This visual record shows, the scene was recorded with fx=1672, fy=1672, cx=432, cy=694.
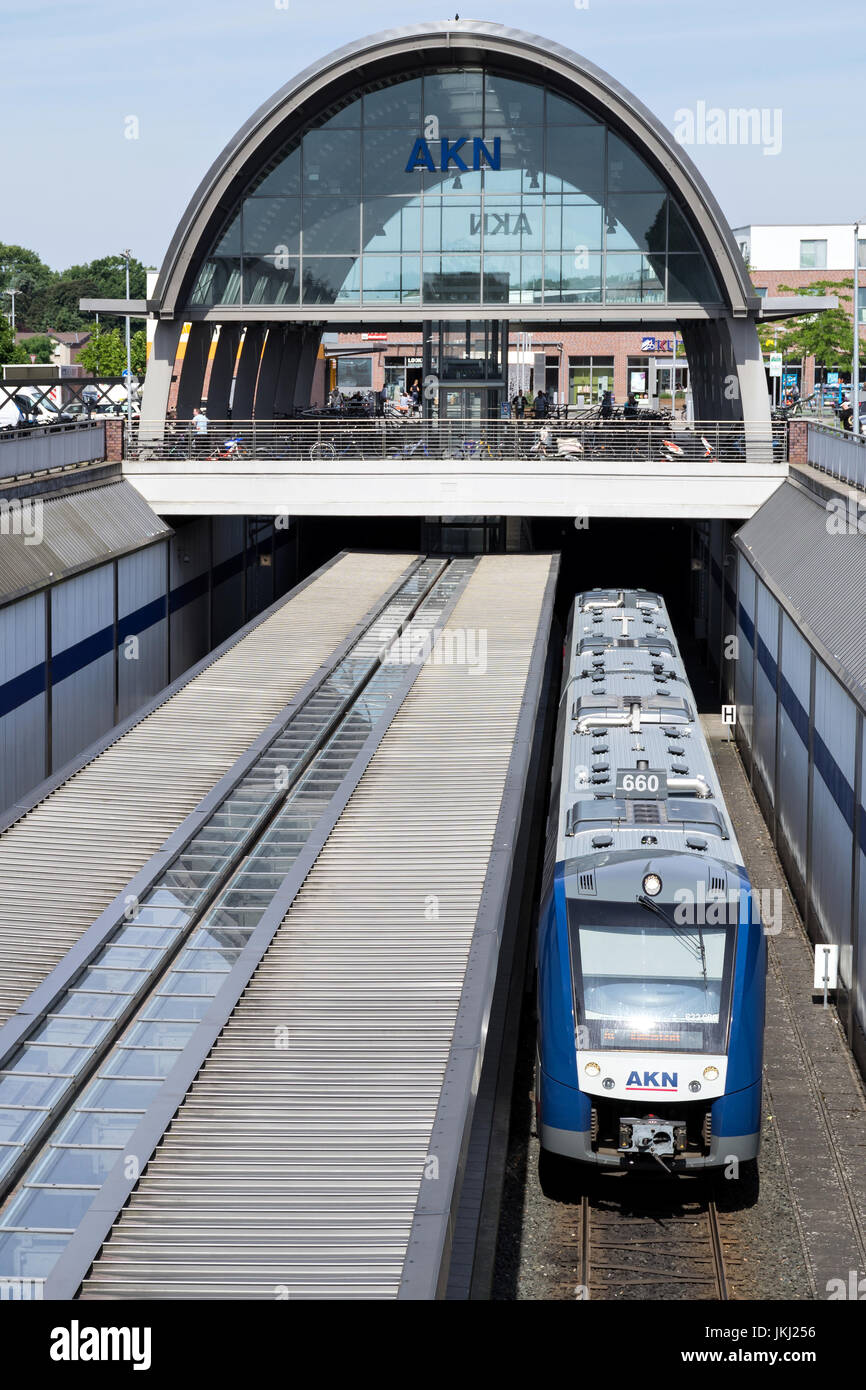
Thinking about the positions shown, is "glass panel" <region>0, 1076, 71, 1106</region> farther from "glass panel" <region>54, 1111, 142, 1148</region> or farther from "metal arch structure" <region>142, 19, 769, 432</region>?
"metal arch structure" <region>142, 19, 769, 432</region>

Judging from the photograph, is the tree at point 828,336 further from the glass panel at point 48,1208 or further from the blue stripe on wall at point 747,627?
the glass panel at point 48,1208

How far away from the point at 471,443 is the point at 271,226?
25.3 ft

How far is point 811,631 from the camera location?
23.5 m

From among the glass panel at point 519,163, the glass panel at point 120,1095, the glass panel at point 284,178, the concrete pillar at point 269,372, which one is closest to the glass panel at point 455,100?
the glass panel at point 519,163

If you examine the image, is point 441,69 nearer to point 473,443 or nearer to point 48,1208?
point 473,443

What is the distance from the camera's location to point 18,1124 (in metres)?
11.9

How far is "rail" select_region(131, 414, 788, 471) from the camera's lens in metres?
39.2

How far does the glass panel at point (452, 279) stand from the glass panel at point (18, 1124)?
111 ft

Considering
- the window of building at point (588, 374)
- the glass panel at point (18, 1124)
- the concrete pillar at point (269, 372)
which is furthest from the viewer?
the window of building at point (588, 374)

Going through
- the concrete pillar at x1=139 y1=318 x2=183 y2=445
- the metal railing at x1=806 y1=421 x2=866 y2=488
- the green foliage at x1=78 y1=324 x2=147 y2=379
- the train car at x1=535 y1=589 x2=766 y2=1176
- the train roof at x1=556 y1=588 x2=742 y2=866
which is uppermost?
the green foliage at x1=78 y1=324 x2=147 y2=379

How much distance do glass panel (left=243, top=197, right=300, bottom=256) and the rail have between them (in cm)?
476

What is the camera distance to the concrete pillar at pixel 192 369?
150ft

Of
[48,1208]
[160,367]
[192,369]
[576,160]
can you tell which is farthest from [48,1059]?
[192,369]

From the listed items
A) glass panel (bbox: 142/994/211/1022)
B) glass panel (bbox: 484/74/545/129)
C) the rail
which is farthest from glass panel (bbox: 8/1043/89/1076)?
glass panel (bbox: 484/74/545/129)
